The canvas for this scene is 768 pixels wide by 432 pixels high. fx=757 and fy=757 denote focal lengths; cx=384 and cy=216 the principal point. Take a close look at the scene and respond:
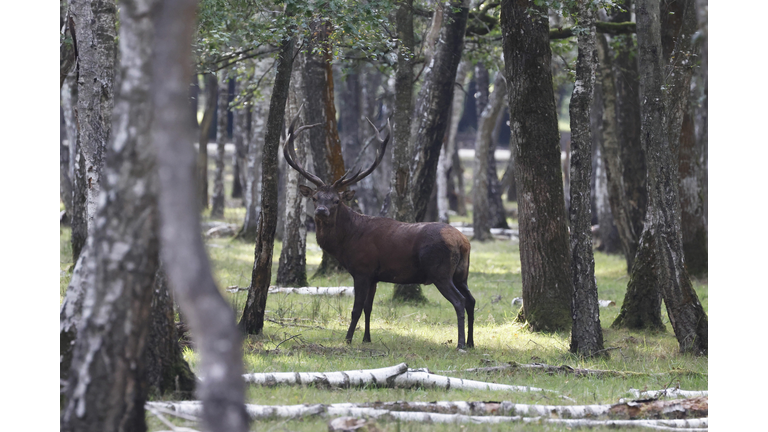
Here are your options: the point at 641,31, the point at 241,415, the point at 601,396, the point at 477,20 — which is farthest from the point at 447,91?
the point at 241,415

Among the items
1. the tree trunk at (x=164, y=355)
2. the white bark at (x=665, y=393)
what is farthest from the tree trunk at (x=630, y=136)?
the tree trunk at (x=164, y=355)

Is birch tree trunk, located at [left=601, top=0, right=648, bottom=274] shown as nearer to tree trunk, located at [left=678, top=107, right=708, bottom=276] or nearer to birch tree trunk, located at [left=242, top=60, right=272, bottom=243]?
tree trunk, located at [left=678, top=107, right=708, bottom=276]

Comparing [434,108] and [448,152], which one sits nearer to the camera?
[434,108]

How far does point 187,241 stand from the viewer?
302 centimetres

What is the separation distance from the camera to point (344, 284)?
44.3 ft

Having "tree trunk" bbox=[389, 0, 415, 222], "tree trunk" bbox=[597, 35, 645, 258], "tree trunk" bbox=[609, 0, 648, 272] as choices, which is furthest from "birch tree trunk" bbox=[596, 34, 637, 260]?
"tree trunk" bbox=[389, 0, 415, 222]

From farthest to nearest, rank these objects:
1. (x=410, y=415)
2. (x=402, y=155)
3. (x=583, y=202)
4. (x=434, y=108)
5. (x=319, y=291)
Answer: (x=434, y=108), (x=319, y=291), (x=402, y=155), (x=583, y=202), (x=410, y=415)

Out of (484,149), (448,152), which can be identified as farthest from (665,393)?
(448,152)

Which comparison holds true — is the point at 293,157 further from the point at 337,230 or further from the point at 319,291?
the point at 319,291

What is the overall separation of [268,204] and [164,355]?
10.2 ft

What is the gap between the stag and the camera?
8.68 meters

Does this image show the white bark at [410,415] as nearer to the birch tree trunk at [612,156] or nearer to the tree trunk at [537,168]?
the tree trunk at [537,168]

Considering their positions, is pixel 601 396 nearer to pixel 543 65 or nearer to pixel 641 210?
pixel 543 65

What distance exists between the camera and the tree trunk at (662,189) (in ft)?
26.3
